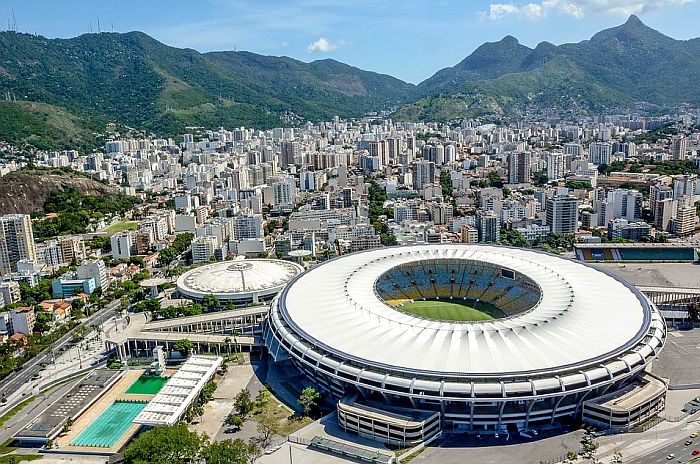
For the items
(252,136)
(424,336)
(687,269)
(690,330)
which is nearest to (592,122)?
(252,136)

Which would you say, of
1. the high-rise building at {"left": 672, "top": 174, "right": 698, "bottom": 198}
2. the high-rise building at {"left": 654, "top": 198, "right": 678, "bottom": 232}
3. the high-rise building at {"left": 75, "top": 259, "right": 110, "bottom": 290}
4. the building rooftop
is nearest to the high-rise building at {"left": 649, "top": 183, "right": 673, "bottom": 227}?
the high-rise building at {"left": 654, "top": 198, "right": 678, "bottom": 232}

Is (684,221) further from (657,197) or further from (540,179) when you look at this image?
(540,179)

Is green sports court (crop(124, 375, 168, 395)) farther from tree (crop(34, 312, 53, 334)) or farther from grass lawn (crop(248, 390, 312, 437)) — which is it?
tree (crop(34, 312, 53, 334))

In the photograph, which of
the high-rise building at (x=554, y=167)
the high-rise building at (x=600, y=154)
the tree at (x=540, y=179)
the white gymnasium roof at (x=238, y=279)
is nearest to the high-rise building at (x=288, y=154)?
the tree at (x=540, y=179)

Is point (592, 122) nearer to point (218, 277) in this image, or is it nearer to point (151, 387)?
point (218, 277)

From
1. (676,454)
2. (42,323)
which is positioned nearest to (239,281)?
(42,323)

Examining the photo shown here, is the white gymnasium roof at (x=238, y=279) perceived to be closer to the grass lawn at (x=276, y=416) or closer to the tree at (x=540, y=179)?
the grass lawn at (x=276, y=416)

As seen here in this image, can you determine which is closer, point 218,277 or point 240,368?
point 240,368
